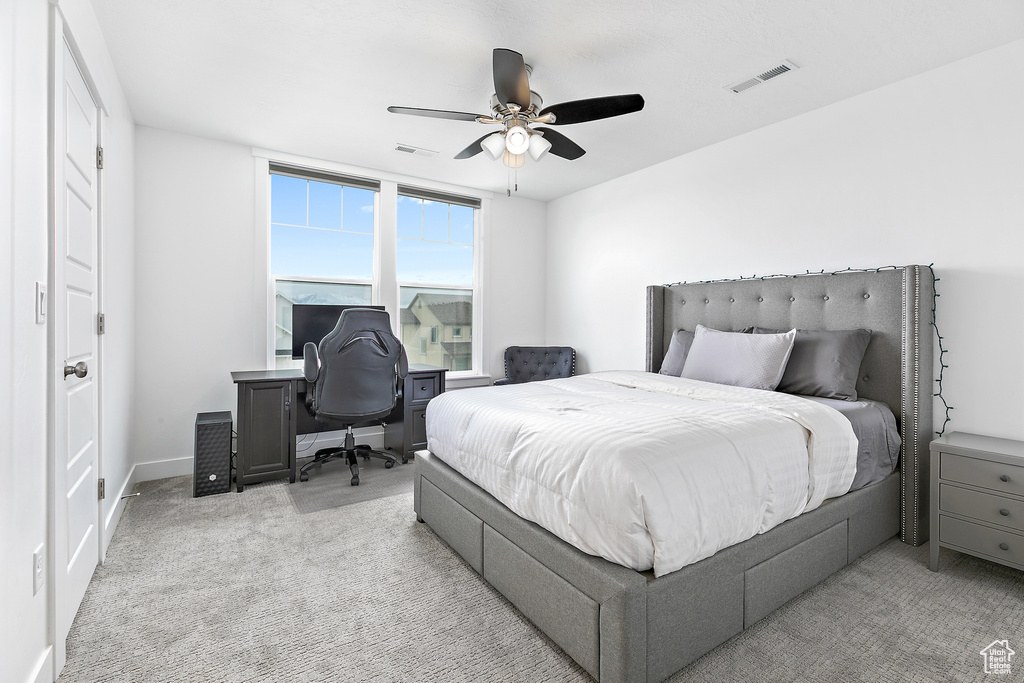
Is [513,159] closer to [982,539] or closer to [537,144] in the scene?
[537,144]

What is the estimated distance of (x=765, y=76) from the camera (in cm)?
279

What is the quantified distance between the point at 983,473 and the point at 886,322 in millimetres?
951

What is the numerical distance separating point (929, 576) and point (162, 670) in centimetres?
318

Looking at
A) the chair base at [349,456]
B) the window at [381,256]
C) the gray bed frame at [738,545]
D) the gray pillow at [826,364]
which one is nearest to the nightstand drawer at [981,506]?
the gray bed frame at [738,545]

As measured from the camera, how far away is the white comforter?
1.45 m

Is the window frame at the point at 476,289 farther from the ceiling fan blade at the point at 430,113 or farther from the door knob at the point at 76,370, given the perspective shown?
the door knob at the point at 76,370

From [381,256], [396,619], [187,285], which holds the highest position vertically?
[381,256]

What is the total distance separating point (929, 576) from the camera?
7.24 feet

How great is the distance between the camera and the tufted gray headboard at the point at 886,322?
100 inches

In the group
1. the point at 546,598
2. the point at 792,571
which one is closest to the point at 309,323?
the point at 546,598

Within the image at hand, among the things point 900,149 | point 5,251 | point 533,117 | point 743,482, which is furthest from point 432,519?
point 900,149

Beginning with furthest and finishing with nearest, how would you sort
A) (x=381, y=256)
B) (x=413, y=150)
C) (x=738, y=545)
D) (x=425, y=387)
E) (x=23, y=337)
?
(x=381, y=256) < (x=425, y=387) < (x=413, y=150) < (x=738, y=545) < (x=23, y=337)

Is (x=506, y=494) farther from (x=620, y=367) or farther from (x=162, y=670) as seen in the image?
(x=620, y=367)

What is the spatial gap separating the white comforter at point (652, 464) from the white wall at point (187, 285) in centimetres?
247
